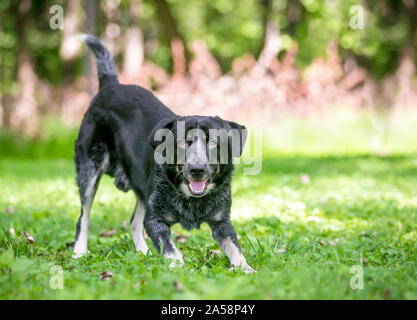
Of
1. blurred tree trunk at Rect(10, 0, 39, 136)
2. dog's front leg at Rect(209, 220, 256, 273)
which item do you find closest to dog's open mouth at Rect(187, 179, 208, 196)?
dog's front leg at Rect(209, 220, 256, 273)

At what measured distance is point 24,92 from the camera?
18109 mm

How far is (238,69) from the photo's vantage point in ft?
56.3

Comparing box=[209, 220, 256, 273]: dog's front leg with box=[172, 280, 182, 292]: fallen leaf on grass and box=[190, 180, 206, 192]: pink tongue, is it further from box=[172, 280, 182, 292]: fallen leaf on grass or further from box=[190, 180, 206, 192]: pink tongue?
box=[172, 280, 182, 292]: fallen leaf on grass

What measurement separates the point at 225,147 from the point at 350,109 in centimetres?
1297

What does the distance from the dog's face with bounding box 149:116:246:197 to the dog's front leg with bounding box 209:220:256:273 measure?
0.32 metres

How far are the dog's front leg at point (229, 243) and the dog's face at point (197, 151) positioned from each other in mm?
324

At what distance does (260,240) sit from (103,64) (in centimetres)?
281

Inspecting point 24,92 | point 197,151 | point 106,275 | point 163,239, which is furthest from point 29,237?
point 24,92

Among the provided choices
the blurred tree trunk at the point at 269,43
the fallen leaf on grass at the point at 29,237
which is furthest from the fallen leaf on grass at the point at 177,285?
the blurred tree trunk at the point at 269,43

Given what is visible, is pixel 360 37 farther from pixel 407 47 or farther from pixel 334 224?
pixel 334 224

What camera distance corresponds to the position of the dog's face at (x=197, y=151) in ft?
14.6

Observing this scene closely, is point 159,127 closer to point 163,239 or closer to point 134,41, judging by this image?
point 163,239

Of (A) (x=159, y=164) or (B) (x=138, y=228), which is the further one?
(B) (x=138, y=228)
